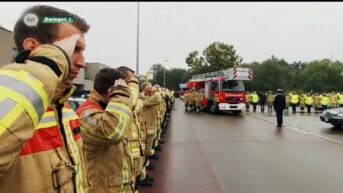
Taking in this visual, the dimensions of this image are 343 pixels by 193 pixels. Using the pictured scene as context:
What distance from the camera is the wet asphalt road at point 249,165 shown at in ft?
21.6

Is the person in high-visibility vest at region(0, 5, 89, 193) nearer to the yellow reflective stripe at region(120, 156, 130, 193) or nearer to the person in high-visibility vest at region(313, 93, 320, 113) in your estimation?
the yellow reflective stripe at region(120, 156, 130, 193)

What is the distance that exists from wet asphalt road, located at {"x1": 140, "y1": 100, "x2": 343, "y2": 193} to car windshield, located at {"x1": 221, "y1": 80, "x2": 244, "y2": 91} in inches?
443

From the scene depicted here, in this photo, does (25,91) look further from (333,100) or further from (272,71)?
(272,71)

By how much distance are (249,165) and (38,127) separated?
7.34m

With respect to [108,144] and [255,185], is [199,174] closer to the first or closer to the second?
[255,185]

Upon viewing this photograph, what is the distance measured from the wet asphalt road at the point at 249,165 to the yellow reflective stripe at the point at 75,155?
15.1 ft

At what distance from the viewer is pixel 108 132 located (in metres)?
2.66

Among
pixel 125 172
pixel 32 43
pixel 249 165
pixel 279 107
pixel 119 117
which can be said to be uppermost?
pixel 32 43

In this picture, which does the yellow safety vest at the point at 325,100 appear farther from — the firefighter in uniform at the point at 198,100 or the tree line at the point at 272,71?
the tree line at the point at 272,71

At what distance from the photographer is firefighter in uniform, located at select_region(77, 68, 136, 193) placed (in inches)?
105

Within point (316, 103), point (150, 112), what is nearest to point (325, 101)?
point (316, 103)

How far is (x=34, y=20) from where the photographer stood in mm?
1682

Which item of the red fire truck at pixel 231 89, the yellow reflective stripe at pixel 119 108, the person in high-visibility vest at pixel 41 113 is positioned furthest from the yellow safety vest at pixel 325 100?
the person in high-visibility vest at pixel 41 113

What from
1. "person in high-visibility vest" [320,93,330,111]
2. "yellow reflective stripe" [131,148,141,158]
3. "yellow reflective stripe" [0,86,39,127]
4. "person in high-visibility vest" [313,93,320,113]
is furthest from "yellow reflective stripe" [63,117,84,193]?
"person in high-visibility vest" [313,93,320,113]
